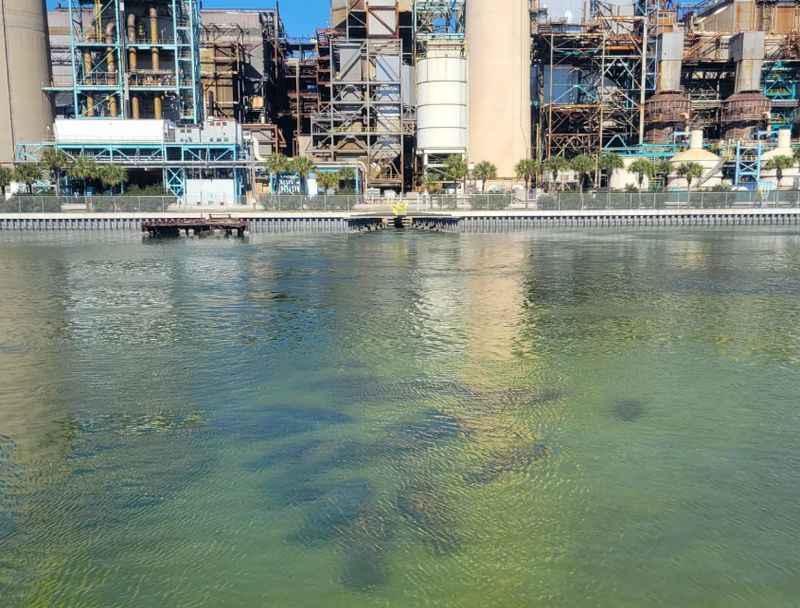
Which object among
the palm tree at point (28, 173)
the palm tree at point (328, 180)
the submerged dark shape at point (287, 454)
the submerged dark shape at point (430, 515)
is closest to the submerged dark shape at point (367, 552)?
the submerged dark shape at point (430, 515)

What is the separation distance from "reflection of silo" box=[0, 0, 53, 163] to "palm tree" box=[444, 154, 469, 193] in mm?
41752

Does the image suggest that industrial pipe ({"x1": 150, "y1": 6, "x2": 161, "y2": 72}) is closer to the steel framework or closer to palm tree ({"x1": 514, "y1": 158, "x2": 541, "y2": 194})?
the steel framework

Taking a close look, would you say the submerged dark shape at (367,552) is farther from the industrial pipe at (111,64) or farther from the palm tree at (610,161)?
the industrial pipe at (111,64)

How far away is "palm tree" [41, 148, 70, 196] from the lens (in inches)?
2763

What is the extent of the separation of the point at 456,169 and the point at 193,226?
2941 cm

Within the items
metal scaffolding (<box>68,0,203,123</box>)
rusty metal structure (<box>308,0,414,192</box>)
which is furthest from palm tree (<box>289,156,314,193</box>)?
metal scaffolding (<box>68,0,203,123</box>)

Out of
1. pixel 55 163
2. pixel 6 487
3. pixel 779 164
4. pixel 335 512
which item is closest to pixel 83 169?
pixel 55 163

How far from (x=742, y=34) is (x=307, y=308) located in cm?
7818

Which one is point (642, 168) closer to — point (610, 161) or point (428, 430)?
point (610, 161)

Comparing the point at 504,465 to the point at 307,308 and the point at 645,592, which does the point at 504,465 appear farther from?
the point at 307,308

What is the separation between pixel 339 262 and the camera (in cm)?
4300

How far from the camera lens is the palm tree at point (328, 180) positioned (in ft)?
258

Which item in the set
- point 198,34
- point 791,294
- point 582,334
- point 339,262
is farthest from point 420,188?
point 582,334

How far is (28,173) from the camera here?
233 feet
